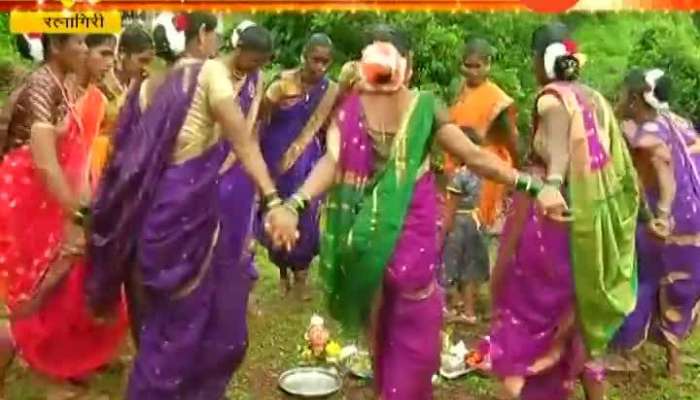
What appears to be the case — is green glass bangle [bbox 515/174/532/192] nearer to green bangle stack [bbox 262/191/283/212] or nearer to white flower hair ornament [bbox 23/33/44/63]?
green bangle stack [bbox 262/191/283/212]

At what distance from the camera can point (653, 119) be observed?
15.6ft

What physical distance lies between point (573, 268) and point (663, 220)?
0.74 m

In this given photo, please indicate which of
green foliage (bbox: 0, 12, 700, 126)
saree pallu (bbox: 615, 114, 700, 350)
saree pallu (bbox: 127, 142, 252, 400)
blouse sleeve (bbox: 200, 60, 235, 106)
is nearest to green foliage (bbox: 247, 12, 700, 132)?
green foliage (bbox: 0, 12, 700, 126)

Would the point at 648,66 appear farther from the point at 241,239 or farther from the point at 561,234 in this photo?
the point at 241,239

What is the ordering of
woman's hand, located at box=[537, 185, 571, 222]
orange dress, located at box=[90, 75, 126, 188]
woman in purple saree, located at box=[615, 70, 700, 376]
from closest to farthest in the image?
A: woman's hand, located at box=[537, 185, 571, 222] < orange dress, located at box=[90, 75, 126, 188] < woman in purple saree, located at box=[615, 70, 700, 376]

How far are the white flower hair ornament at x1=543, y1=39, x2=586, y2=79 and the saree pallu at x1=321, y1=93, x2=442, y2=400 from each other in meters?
0.53

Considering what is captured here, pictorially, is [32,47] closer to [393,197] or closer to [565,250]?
[393,197]

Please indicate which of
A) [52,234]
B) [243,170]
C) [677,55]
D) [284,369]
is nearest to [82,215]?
[52,234]

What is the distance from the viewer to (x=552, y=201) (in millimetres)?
3902

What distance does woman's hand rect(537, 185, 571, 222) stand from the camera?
391cm

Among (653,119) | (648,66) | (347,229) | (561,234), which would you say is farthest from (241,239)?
(648,66)

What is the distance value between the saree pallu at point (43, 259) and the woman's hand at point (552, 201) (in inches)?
60.0

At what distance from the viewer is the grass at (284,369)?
4.79 m

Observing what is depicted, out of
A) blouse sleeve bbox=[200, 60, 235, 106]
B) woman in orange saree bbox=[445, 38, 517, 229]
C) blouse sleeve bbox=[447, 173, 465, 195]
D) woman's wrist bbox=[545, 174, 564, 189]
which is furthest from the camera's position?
blouse sleeve bbox=[447, 173, 465, 195]
